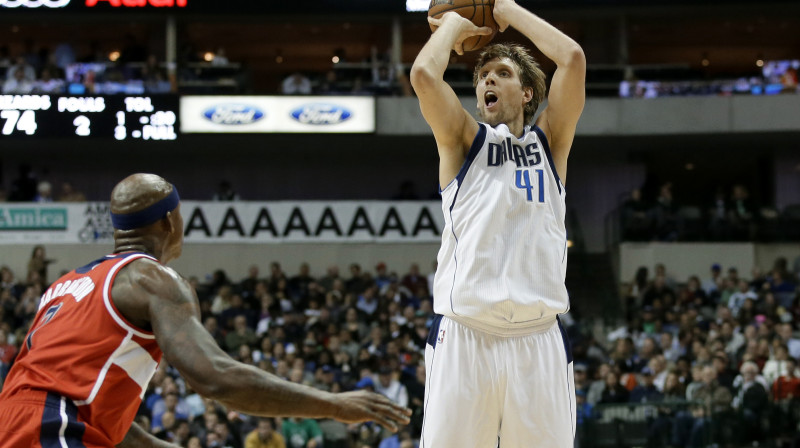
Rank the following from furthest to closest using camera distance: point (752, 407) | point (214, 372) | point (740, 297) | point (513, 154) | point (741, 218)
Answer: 1. point (741, 218)
2. point (740, 297)
3. point (752, 407)
4. point (513, 154)
5. point (214, 372)

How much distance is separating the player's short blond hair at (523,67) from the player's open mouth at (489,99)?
0.10 m

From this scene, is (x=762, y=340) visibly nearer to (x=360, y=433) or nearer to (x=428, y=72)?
(x=360, y=433)

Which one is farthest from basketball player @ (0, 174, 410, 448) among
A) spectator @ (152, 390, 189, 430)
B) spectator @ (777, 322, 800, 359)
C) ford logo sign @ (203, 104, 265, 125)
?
ford logo sign @ (203, 104, 265, 125)

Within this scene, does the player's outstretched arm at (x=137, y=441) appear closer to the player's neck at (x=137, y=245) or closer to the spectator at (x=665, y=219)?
the player's neck at (x=137, y=245)

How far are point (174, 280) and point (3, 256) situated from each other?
65.1 feet

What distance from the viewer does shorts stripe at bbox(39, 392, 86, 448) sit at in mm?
3549

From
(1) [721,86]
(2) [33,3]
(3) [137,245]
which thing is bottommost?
(3) [137,245]

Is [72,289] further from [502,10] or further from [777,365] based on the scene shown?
[777,365]

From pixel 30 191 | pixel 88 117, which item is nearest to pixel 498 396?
pixel 88 117

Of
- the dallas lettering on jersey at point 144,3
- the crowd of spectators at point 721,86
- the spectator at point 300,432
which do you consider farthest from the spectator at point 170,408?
the crowd of spectators at point 721,86

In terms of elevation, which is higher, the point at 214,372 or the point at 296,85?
the point at 296,85

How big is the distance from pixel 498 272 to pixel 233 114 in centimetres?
1704

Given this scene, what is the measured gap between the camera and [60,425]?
3557 mm

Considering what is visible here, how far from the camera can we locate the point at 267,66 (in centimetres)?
3039
